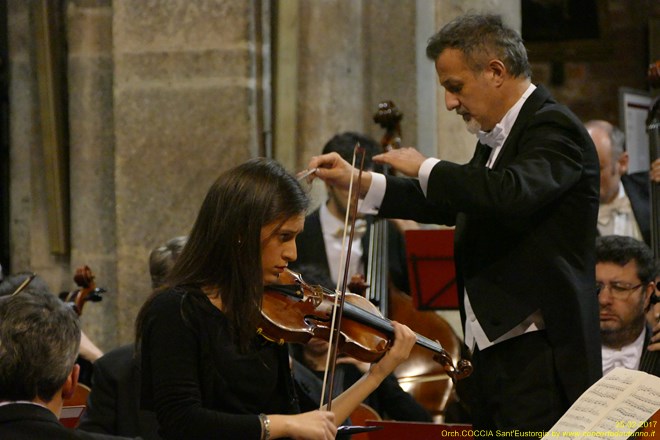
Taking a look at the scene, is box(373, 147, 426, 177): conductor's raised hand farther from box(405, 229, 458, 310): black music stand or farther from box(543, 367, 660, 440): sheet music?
box(405, 229, 458, 310): black music stand

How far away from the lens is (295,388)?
2.95 metres

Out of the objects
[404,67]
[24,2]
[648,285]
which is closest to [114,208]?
[24,2]

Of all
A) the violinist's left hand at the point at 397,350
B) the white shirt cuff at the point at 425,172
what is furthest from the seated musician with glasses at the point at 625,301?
the violinist's left hand at the point at 397,350

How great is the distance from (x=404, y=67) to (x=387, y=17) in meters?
0.27

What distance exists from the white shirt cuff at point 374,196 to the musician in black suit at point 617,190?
237 cm

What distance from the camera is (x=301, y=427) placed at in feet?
8.55

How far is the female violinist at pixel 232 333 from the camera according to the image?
261cm

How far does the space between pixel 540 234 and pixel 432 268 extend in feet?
5.41

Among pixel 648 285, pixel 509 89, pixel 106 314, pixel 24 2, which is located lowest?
pixel 106 314

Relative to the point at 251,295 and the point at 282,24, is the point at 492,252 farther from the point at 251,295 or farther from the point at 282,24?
the point at 282,24

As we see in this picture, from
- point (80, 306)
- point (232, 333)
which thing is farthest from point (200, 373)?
point (80, 306)

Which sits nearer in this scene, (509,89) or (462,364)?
(462,364)

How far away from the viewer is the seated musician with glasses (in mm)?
4074

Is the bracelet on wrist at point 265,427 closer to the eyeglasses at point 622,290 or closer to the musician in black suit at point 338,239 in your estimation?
the eyeglasses at point 622,290
